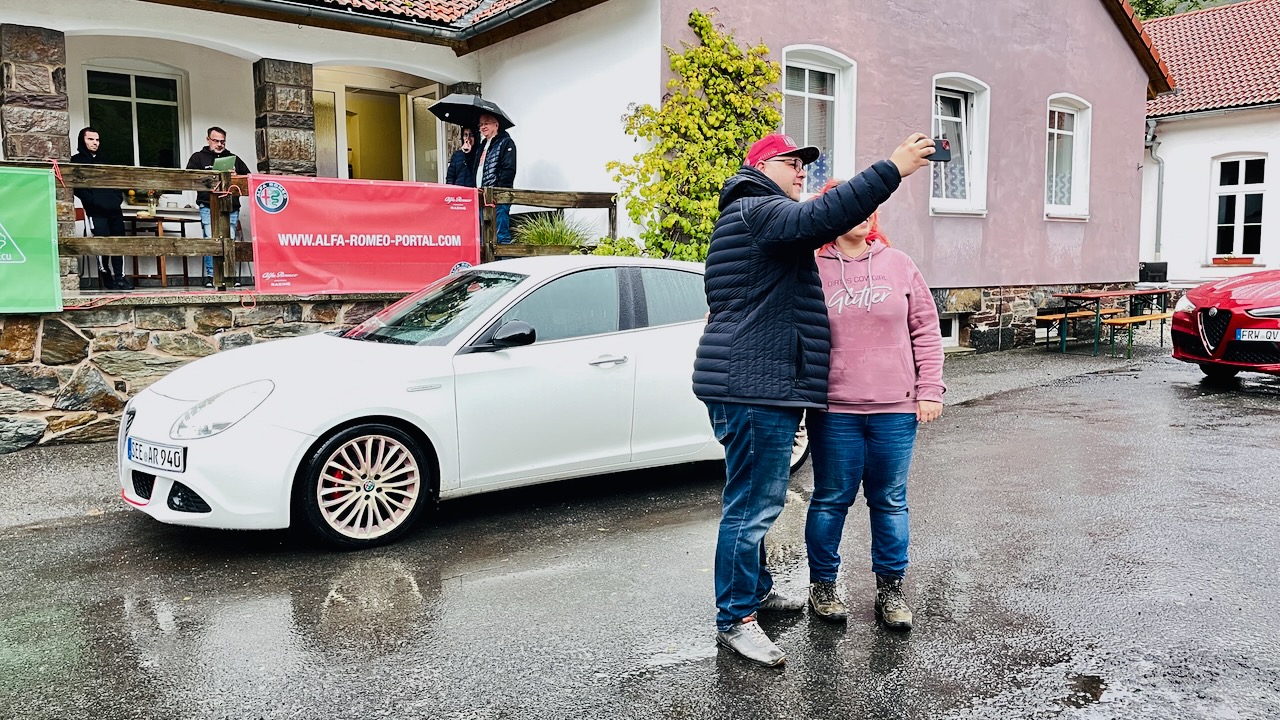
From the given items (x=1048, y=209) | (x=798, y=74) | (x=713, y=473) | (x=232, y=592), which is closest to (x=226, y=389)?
(x=232, y=592)

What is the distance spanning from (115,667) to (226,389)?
1.75 m

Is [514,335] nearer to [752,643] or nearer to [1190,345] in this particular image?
[752,643]

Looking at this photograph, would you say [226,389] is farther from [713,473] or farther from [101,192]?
[101,192]

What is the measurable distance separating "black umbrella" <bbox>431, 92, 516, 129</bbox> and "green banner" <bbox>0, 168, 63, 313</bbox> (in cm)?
453

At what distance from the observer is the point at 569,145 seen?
40.4ft

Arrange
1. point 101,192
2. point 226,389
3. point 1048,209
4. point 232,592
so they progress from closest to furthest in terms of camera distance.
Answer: point 232,592 < point 226,389 < point 101,192 < point 1048,209

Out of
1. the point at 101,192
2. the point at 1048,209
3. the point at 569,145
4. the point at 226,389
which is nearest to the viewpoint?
the point at 226,389

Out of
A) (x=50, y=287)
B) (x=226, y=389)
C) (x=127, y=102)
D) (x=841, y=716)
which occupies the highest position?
(x=127, y=102)

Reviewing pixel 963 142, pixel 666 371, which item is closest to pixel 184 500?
pixel 666 371

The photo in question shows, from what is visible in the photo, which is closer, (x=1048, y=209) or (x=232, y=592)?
(x=232, y=592)

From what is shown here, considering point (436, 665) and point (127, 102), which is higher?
point (127, 102)

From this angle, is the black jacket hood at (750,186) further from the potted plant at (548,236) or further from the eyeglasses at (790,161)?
the potted plant at (548,236)

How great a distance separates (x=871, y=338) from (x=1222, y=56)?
25.6 meters

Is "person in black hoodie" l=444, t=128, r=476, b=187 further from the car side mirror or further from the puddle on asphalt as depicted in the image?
the puddle on asphalt
